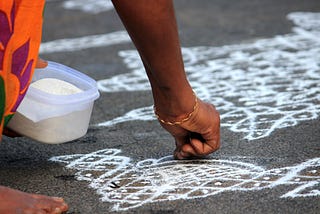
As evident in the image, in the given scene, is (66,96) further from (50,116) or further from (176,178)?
(176,178)

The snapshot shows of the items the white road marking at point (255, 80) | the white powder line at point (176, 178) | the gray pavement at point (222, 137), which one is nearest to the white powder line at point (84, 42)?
the gray pavement at point (222, 137)

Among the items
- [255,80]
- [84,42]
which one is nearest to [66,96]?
[255,80]

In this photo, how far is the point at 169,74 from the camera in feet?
7.55

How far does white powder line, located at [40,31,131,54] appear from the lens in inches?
175

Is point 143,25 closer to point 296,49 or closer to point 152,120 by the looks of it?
point 152,120

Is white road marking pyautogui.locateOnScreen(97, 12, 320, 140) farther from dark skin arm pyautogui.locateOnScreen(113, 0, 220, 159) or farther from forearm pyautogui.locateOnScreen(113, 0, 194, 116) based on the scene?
forearm pyautogui.locateOnScreen(113, 0, 194, 116)

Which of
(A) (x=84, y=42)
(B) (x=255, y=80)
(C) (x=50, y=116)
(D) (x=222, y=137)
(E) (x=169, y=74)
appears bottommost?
(A) (x=84, y=42)

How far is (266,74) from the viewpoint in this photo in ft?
11.9

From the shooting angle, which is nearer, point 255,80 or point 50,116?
point 50,116

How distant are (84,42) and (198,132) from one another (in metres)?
2.30

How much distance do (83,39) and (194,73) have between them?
1.15 metres

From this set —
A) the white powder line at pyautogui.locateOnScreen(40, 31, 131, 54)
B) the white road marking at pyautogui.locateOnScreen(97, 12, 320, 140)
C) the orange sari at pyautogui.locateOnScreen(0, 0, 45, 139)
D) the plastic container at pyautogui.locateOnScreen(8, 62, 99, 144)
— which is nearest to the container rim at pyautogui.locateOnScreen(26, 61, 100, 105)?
the plastic container at pyautogui.locateOnScreen(8, 62, 99, 144)

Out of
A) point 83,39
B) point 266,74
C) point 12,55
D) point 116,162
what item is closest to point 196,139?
point 116,162

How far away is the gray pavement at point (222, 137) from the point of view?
216 centimetres
